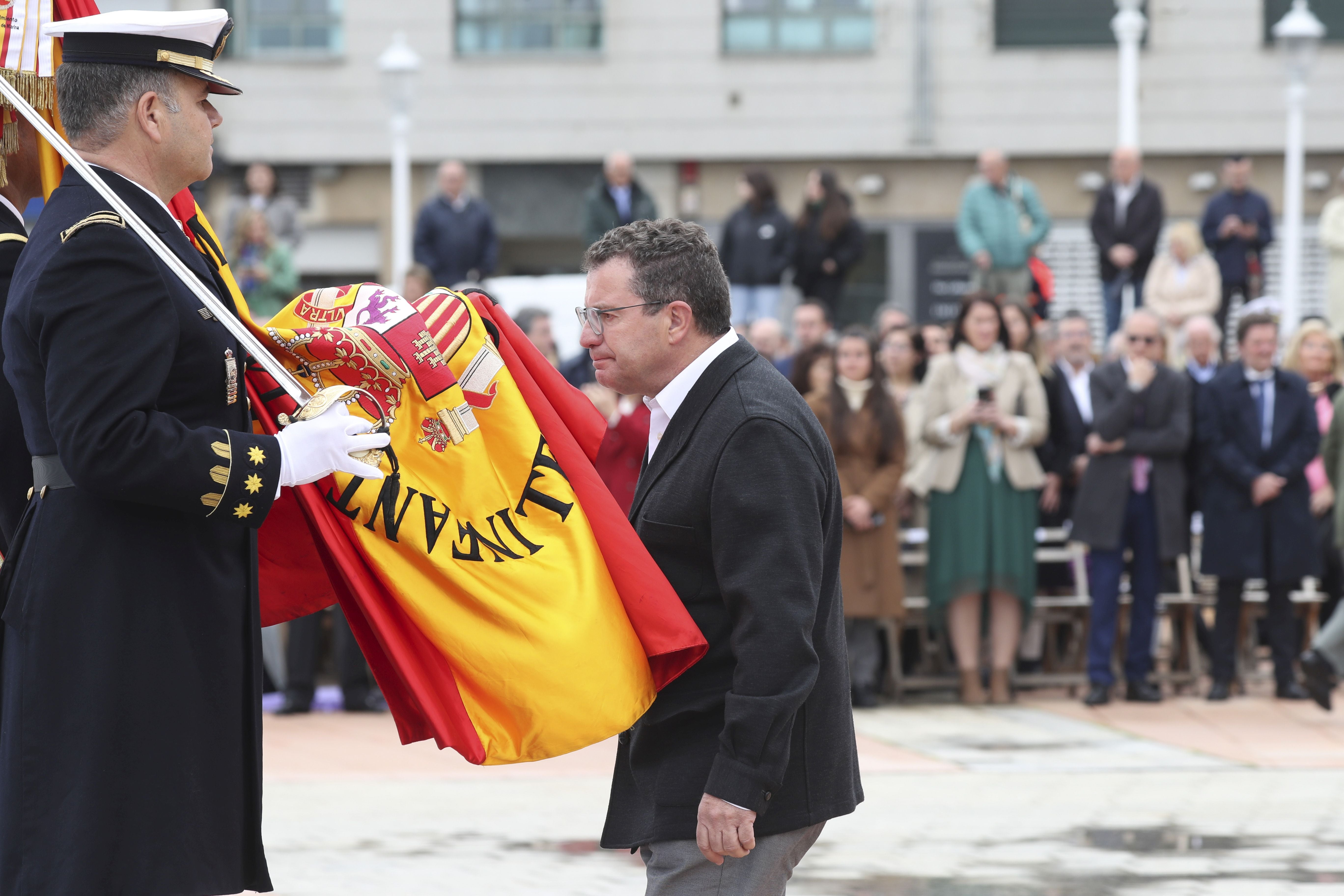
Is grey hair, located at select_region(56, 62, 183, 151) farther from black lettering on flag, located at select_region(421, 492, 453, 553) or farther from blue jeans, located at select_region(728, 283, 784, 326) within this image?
blue jeans, located at select_region(728, 283, 784, 326)

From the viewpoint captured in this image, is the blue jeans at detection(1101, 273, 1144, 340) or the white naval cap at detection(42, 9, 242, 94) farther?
the blue jeans at detection(1101, 273, 1144, 340)

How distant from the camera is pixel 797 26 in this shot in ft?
72.9

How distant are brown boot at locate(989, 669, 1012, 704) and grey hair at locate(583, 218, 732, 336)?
24.5 ft

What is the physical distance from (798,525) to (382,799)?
4.91 m

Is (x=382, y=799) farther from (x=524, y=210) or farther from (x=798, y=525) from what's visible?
(x=524, y=210)

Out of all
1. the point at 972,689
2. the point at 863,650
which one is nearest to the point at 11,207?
the point at 863,650

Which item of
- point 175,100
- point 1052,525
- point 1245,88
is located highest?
point 1245,88

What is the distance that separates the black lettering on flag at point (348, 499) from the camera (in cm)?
345

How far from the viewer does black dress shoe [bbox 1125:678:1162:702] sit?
34.8 ft

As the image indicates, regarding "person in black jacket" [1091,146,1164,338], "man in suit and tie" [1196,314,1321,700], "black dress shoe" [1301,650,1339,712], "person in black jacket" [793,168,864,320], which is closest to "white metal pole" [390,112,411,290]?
"person in black jacket" [793,168,864,320]

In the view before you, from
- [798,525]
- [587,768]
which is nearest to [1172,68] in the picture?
[587,768]

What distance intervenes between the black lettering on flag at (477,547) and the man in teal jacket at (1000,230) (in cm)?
1172

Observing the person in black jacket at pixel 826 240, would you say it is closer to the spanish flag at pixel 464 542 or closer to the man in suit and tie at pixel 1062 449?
the man in suit and tie at pixel 1062 449

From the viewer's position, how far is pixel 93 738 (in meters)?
3.19
